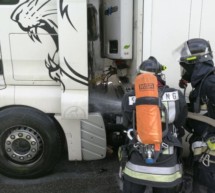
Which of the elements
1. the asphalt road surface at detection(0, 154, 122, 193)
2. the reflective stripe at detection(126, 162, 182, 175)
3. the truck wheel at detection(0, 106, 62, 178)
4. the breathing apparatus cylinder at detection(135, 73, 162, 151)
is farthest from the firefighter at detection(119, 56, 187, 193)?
the truck wheel at detection(0, 106, 62, 178)

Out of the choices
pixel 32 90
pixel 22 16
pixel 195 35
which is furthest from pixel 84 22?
pixel 195 35

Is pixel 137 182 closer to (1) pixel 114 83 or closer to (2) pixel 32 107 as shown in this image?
(2) pixel 32 107

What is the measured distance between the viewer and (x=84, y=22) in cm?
318

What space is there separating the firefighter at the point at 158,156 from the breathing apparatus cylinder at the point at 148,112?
15 cm

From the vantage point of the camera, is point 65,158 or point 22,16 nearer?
point 22,16

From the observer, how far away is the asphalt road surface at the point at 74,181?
3396 mm

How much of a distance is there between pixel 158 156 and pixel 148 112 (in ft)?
1.25

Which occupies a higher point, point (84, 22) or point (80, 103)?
point (84, 22)

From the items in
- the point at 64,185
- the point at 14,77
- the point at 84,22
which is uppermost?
the point at 84,22

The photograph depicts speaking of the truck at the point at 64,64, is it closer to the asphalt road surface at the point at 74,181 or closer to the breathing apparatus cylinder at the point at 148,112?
the asphalt road surface at the point at 74,181

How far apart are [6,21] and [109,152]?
1959mm

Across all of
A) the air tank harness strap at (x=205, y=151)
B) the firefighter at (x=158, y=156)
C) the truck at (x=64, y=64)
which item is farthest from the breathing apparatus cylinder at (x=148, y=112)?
the truck at (x=64, y=64)

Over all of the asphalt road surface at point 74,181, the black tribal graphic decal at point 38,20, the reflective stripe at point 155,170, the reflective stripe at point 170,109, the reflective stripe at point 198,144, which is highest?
the black tribal graphic decal at point 38,20

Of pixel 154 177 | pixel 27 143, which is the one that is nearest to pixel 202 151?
pixel 154 177
